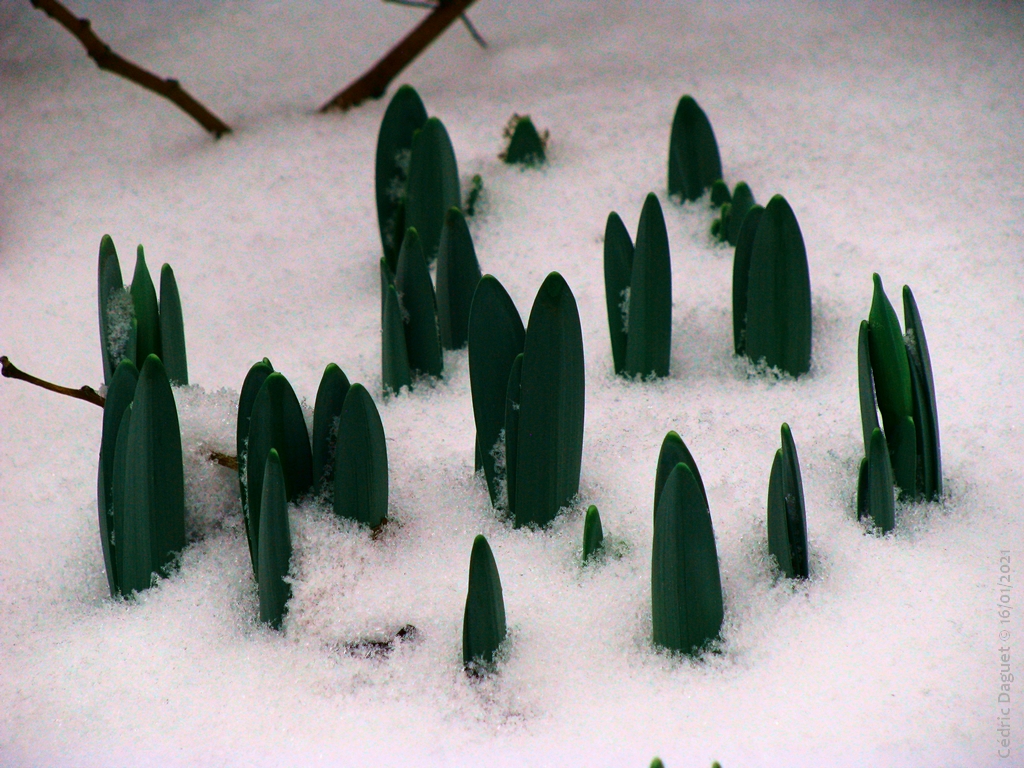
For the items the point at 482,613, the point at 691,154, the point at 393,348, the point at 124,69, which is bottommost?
the point at 482,613

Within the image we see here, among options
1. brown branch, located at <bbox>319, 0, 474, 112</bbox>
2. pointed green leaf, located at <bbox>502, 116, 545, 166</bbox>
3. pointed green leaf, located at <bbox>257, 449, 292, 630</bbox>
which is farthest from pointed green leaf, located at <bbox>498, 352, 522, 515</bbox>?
brown branch, located at <bbox>319, 0, 474, 112</bbox>

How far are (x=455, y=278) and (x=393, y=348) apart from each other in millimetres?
136

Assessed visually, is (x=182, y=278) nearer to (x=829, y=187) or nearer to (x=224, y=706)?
(x=224, y=706)

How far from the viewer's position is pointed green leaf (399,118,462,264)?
1320mm

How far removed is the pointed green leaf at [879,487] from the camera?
854mm

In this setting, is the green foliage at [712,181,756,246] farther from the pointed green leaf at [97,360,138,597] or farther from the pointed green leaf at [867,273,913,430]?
the pointed green leaf at [97,360,138,597]

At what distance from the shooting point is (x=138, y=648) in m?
0.86

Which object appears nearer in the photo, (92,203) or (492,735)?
(492,735)

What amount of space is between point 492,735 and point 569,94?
1.37 metres

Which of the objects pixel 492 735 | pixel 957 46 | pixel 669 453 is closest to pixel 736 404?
pixel 669 453

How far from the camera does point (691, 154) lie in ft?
4.81

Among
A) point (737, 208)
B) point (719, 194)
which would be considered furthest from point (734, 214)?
point (719, 194)

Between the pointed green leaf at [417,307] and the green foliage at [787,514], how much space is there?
504 mm

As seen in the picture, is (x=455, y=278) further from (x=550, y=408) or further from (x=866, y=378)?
(x=866, y=378)
